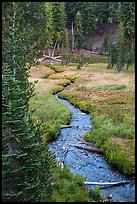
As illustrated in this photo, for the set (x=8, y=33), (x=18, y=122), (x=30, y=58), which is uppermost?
(x=8, y=33)

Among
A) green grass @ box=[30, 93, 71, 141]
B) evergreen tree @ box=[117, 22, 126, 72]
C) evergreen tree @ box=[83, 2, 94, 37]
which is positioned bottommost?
green grass @ box=[30, 93, 71, 141]

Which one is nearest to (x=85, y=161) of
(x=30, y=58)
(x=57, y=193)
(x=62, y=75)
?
(x=57, y=193)

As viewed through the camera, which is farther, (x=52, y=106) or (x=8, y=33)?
(x=52, y=106)

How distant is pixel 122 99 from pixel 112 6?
220ft

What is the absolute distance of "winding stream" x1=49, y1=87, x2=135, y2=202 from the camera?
49.8 feet

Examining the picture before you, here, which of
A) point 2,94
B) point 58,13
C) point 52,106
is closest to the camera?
point 2,94

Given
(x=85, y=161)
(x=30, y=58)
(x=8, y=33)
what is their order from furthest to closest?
(x=85, y=161) → (x=30, y=58) → (x=8, y=33)

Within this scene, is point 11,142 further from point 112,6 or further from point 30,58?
point 112,6

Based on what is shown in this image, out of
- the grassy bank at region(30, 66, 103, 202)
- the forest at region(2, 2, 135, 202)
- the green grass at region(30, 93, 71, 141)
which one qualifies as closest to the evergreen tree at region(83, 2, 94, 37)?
the grassy bank at region(30, 66, 103, 202)

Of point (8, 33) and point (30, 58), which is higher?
point (8, 33)

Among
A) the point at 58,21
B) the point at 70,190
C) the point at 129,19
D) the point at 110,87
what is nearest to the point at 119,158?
the point at 70,190

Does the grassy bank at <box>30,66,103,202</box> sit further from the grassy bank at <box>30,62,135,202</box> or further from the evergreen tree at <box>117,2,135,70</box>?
the evergreen tree at <box>117,2,135,70</box>

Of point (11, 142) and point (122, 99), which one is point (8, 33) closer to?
point (11, 142)

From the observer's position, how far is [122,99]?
32844 millimetres
